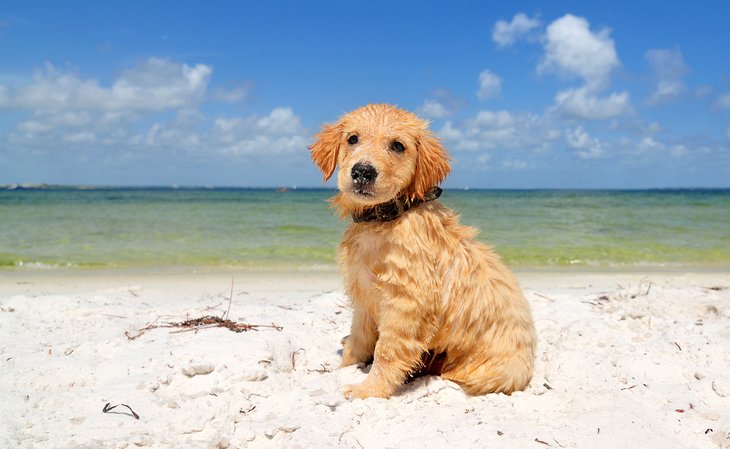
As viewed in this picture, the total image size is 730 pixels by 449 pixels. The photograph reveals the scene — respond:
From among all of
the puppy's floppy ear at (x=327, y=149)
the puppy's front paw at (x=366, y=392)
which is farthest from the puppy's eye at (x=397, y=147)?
the puppy's front paw at (x=366, y=392)

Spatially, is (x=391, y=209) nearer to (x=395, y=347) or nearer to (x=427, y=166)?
(x=427, y=166)

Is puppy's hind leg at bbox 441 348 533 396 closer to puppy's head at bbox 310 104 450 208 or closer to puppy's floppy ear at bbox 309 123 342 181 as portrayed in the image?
puppy's head at bbox 310 104 450 208

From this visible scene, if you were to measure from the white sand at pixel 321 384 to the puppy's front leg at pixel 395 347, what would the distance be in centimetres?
12

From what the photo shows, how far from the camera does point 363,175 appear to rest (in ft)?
10.4

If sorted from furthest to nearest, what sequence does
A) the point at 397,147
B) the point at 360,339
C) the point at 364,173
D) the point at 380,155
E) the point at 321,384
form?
the point at 360,339, the point at 321,384, the point at 397,147, the point at 380,155, the point at 364,173

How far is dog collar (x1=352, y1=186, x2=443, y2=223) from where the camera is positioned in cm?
351

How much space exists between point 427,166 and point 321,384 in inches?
65.9

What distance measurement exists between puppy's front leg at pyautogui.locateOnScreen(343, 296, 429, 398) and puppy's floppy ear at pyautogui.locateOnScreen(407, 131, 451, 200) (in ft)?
2.30

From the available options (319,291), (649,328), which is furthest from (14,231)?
(649,328)

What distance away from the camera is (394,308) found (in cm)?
342

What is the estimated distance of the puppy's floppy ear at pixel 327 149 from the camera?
143 inches

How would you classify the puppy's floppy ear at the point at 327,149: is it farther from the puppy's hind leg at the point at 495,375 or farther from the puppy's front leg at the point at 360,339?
the puppy's hind leg at the point at 495,375

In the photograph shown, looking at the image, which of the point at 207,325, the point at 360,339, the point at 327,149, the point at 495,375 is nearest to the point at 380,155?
the point at 327,149

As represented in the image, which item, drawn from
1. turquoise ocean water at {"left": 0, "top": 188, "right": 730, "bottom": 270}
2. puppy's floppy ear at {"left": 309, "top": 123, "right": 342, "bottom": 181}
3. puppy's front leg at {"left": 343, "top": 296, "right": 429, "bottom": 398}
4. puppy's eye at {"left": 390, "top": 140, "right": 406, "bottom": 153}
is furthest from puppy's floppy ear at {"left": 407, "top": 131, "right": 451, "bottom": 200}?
turquoise ocean water at {"left": 0, "top": 188, "right": 730, "bottom": 270}
